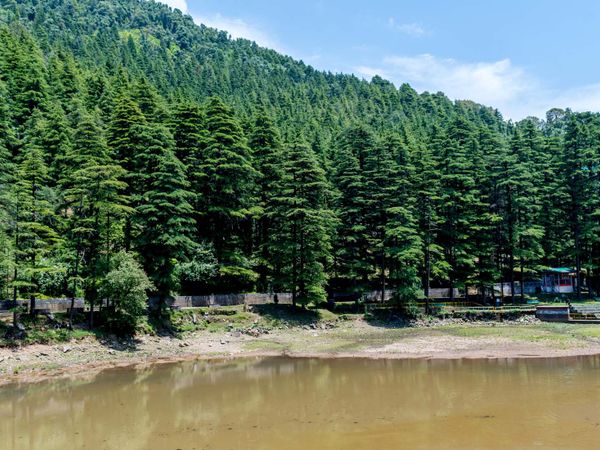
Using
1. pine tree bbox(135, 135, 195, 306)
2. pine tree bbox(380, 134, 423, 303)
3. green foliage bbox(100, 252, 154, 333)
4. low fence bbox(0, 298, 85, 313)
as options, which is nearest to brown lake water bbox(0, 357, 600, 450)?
green foliage bbox(100, 252, 154, 333)

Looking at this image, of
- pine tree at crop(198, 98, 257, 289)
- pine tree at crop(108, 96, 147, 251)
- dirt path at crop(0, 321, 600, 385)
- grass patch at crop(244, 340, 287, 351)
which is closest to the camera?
dirt path at crop(0, 321, 600, 385)

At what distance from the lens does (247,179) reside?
154 ft

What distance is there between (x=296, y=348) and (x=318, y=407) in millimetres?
14222

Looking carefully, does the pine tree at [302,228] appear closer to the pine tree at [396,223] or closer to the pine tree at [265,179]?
the pine tree at [265,179]

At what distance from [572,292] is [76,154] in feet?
177

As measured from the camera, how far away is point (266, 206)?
50.0m

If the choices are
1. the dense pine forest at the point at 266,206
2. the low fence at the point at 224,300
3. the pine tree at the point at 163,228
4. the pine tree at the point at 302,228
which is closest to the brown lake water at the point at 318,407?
the pine tree at the point at 163,228

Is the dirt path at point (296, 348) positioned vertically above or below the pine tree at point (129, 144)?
below

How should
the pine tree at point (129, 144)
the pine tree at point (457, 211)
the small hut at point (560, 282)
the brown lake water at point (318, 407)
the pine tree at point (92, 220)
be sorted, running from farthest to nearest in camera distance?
the small hut at point (560, 282)
the pine tree at point (457, 211)
the pine tree at point (129, 144)
the pine tree at point (92, 220)
the brown lake water at point (318, 407)

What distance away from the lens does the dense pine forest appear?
113ft

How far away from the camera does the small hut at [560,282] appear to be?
5644 cm

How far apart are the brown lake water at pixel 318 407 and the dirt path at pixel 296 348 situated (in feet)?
7.40

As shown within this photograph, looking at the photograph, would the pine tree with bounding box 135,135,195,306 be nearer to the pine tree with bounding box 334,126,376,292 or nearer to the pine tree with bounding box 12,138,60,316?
the pine tree with bounding box 12,138,60,316

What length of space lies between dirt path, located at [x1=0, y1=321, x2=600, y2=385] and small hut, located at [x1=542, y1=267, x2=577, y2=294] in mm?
19029
